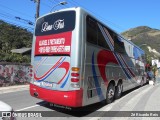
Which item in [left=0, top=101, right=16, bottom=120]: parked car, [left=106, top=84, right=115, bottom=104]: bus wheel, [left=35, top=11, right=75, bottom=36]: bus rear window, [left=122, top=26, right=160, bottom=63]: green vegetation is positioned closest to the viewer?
[left=0, top=101, right=16, bottom=120]: parked car

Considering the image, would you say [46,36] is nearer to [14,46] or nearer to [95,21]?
[95,21]

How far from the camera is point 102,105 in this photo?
1048 cm

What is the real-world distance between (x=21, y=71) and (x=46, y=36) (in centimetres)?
1271

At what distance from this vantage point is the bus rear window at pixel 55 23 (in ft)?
27.7

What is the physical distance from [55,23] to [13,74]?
12.2 m

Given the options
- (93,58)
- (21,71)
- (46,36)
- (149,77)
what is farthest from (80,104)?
(149,77)

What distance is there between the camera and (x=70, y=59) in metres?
8.06

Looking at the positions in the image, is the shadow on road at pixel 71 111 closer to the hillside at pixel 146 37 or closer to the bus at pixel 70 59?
the bus at pixel 70 59

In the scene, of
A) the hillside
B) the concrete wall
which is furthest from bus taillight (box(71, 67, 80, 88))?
the hillside

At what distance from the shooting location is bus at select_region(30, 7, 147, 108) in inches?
315

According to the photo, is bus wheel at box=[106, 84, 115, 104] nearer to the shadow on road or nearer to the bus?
the bus

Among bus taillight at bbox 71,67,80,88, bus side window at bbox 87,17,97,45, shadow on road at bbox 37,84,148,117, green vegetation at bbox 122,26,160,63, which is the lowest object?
shadow on road at bbox 37,84,148,117

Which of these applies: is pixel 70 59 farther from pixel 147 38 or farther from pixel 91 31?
pixel 147 38

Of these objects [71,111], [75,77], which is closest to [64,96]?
[75,77]
